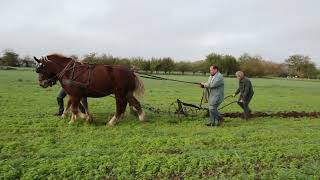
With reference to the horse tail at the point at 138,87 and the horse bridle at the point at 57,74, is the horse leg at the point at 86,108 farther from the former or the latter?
the horse tail at the point at 138,87

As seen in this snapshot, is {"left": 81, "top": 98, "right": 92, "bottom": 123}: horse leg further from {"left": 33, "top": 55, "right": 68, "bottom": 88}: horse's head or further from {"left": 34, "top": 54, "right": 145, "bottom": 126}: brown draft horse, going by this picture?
{"left": 33, "top": 55, "right": 68, "bottom": 88}: horse's head

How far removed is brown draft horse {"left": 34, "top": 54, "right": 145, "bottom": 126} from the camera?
12.4 meters

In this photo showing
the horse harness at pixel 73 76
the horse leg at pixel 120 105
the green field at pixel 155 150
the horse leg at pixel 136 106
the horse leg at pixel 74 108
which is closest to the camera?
the green field at pixel 155 150

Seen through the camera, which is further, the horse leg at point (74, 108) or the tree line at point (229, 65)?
the tree line at point (229, 65)

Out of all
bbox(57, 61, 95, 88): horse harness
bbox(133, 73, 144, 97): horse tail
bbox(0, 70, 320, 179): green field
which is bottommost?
bbox(0, 70, 320, 179): green field

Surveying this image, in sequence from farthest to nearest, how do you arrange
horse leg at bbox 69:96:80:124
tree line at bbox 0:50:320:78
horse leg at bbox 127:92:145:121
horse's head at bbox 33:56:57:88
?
1. tree line at bbox 0:50:320:78
2. horse leg at bbox 127:92:145:121
3. horse's head at bbox 33:56:57:88
4. horse leg at bbox 69:96:80:124

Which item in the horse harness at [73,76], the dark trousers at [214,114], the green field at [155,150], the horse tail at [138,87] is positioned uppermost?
the horse harness at [73,76]

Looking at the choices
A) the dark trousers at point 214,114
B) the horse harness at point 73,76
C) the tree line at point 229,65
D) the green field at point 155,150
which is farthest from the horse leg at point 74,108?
the tree line at point 229,65

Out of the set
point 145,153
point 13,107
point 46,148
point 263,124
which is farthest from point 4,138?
point 263,124

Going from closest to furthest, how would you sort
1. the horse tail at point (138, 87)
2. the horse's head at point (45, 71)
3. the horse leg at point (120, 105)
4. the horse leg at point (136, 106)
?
1. the horse leg at point (120, 105)
2. the horse's head at point (45, 71)
3. the horse tail at point (138, 87)
4. the horse leg at point (136, 106)

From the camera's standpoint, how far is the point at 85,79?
12500 millimetres

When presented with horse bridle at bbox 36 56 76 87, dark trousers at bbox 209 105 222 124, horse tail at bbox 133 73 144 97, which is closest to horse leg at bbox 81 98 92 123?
horse bridle at bbox 36 56 76 87

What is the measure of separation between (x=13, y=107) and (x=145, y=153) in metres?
9.61

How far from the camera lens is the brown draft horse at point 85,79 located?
1245 cm
